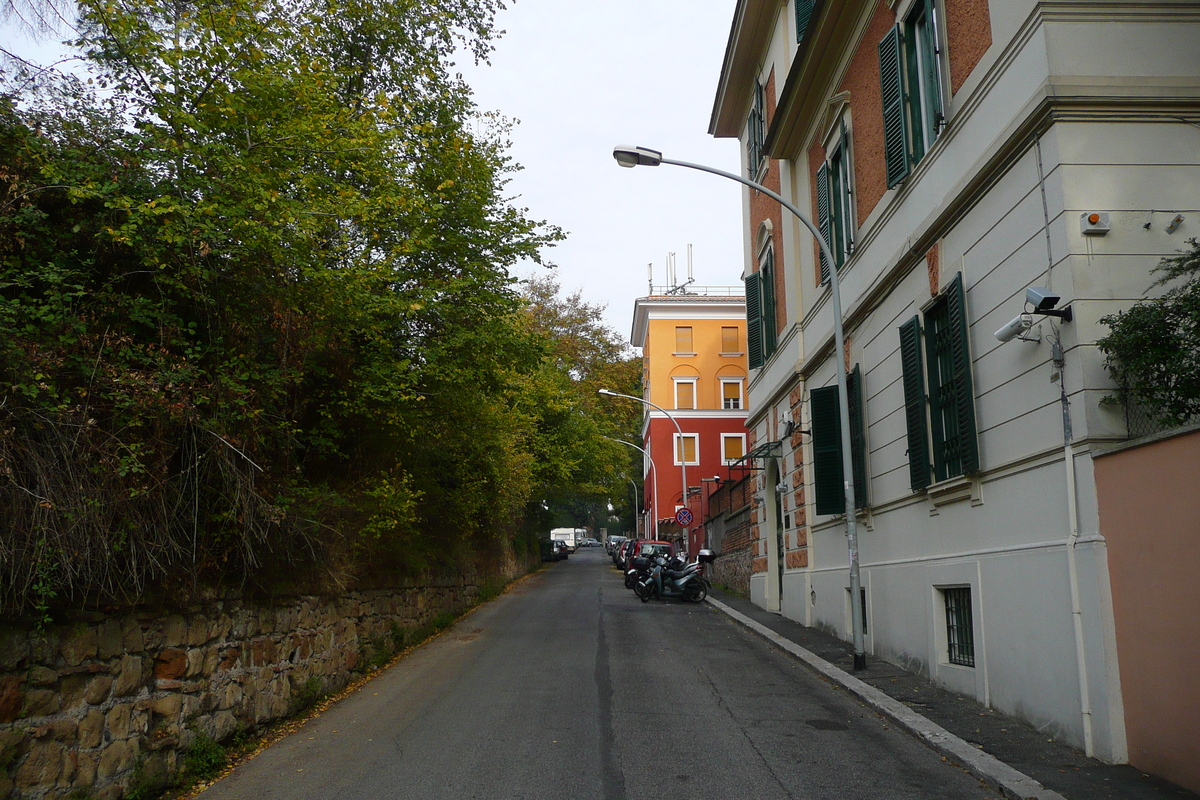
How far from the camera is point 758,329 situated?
22516 mm

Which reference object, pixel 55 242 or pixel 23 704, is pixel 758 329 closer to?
pixel 55 242

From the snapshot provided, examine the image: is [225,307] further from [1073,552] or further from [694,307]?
[694,307]

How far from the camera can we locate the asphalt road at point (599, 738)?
696 centimetres

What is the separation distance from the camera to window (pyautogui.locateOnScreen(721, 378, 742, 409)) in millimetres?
53688

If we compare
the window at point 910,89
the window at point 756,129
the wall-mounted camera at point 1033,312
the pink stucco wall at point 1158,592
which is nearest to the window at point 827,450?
the window at point 910,89

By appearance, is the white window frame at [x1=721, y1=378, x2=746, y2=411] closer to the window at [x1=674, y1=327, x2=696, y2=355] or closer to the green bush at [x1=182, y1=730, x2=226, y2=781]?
the window at [x1=674, y1=327, x2=696, y2=355]

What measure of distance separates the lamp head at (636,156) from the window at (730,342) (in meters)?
41.2

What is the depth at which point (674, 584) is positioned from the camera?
24188mm

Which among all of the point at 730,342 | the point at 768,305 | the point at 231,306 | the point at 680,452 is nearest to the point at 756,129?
the point at 768,305

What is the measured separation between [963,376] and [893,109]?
161 inches

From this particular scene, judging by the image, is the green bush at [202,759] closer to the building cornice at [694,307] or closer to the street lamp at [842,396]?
the street lamp at [842,396]

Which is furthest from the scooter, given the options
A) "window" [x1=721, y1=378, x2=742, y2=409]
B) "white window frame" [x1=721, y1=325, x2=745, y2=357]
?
"white window frame" [x1=721, y1=325, x2=745, y2=357]

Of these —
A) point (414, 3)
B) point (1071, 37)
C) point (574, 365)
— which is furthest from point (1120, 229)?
point (574, 365)

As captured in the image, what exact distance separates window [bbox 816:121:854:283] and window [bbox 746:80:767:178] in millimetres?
A: 4890
